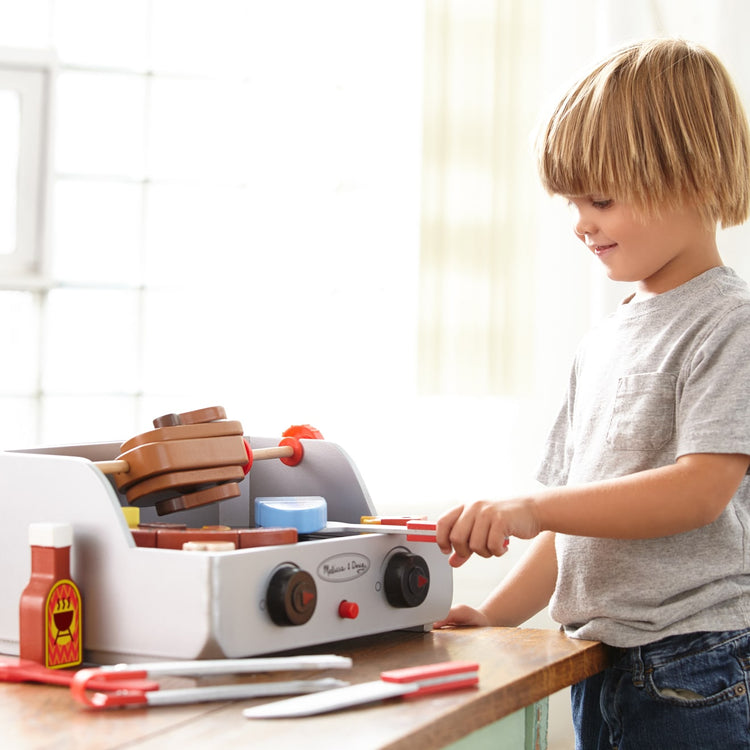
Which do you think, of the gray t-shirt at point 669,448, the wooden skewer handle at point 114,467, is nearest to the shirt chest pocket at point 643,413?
the gray t-shirt at point 669,448

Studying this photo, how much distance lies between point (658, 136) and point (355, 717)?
63 cm

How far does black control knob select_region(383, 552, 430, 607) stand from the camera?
0.94 m

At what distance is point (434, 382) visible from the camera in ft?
6.31

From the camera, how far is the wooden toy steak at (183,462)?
90 cm

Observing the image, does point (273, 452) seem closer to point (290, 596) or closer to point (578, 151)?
point (290, 596)

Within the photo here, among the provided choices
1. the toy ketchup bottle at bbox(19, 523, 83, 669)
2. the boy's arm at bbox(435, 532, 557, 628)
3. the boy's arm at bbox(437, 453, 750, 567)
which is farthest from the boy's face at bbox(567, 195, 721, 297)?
the toy ketchup bottle at bbox(19, 523, 83, 669)

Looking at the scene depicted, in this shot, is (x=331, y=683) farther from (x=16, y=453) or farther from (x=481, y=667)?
(x=16, y=453)

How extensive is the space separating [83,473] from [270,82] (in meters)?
1.41

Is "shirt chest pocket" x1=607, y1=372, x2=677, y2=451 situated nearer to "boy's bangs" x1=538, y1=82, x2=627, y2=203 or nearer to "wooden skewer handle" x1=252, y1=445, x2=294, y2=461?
"boy's bangs" x1=538, y1=82, x2=627, y2=203

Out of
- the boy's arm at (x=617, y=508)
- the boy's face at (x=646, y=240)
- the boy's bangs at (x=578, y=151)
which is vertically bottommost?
the boy's arm at (x=617, y=508)

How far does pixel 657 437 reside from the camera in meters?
0.98

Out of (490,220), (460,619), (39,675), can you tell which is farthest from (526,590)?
(490,220)

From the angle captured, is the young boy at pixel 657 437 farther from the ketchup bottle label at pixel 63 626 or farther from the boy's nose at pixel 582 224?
the ketchup bottle label at pixel 63 626

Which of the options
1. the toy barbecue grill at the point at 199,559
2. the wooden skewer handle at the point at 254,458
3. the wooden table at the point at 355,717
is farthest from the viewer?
the wooden skewer handle at the point at 254,458
